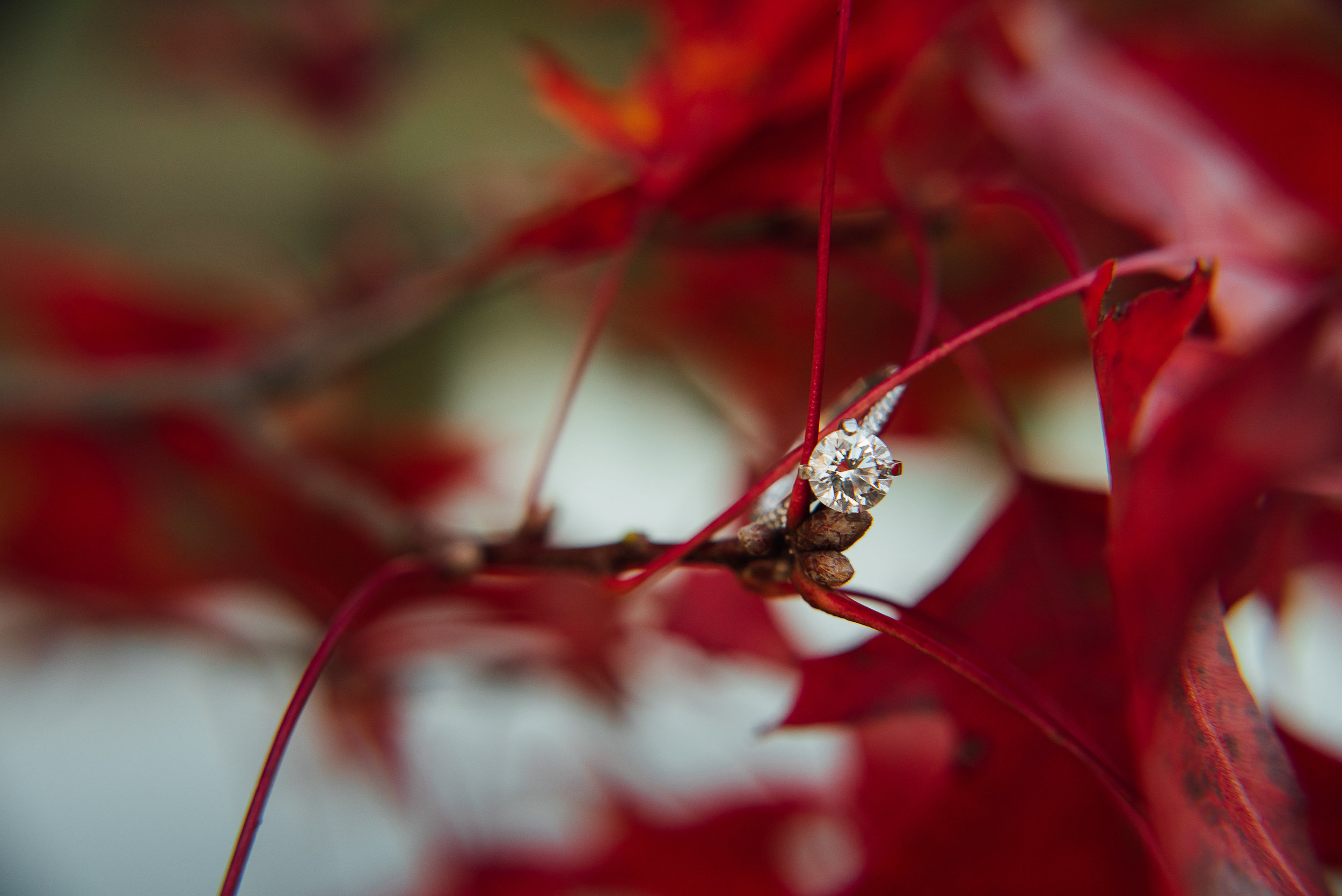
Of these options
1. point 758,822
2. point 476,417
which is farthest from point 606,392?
point 758,822

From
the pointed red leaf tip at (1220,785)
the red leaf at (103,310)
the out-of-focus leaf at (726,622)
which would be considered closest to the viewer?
the pointed red leaf tip at (1220,785)

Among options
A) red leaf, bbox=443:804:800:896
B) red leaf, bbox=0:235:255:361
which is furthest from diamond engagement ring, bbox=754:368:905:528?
red leaf, bbox=0:235:255:361

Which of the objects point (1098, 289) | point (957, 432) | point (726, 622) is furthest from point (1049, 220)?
point (957, 432)

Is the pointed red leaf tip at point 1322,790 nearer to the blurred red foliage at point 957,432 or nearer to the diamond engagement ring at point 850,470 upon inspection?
the blurred red foliage at point 957,432

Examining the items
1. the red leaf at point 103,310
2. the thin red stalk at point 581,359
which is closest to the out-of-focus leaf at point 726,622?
the thin red stalk at point 581,359

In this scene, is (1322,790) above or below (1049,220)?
below

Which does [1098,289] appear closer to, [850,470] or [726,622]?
[850,470]
